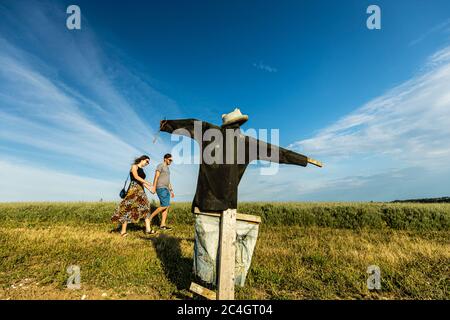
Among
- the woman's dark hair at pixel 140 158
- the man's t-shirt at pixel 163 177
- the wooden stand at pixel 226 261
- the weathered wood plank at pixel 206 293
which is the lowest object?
the weathered wood plank at pixel 206 293

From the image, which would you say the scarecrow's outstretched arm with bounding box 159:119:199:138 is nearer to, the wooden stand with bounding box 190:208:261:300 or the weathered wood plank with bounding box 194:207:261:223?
the weathered wood plank with bounding box 194:207:261:223

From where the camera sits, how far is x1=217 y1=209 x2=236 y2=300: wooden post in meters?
3.92

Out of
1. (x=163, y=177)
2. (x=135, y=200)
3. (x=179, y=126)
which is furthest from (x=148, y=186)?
(x=179, y=126)

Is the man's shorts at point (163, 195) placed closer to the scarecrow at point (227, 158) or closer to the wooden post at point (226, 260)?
the scarecrow at point (227, 158)

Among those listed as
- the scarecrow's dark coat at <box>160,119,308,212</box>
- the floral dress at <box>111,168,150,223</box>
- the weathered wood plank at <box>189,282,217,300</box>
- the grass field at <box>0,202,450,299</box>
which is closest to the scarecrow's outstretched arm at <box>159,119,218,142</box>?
the scarecrow's dark coat at <box>160,119,308,212</box>

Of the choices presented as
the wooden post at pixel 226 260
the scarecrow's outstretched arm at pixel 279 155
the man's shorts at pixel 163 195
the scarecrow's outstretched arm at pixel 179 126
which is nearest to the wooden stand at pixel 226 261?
the wooden post at pixel 226 260

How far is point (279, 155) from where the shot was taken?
466 cm

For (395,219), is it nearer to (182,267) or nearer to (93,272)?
(182,267)

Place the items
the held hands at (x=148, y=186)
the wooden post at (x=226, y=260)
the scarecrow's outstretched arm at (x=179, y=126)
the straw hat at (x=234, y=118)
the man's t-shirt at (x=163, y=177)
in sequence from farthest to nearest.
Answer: the man's t-shirt at (x=163, y=177) → the held hands at (x=148, y=186) → the scarecrow's outstretched arm at (x=179, y=126) → the straw hat at (x=234, y=118) → the wooden post at (x=226, y=260)

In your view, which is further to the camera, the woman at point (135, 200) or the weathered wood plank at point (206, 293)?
the woman at point (135, 200)

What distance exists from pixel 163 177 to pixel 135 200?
53.8 inches

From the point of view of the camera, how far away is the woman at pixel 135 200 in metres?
9.20

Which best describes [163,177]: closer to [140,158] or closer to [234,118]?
[140,158]
